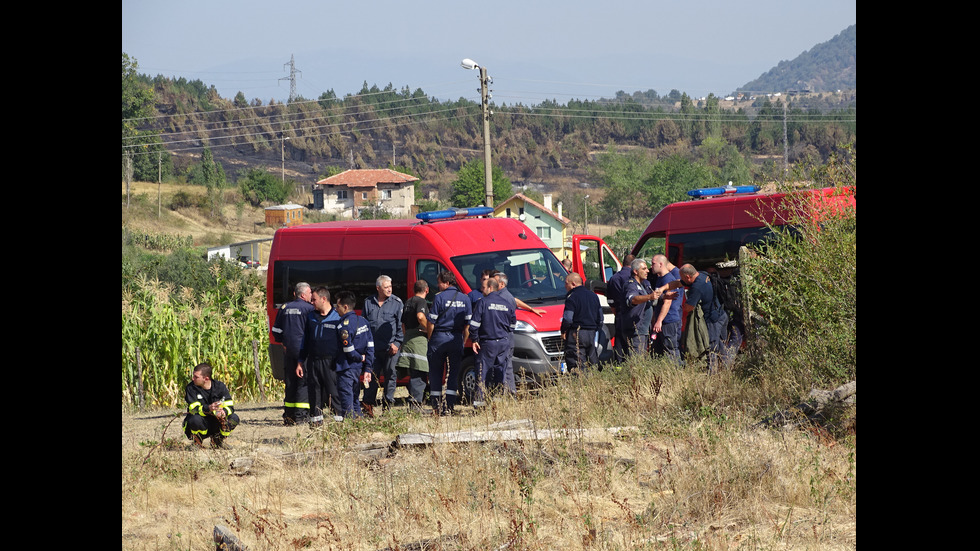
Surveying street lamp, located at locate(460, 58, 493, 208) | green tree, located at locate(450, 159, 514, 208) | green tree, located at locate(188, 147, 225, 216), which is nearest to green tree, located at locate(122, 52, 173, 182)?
green tree, located at locate(188, 147, 225, 216)

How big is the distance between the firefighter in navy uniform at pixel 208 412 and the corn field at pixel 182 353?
536 centimetres

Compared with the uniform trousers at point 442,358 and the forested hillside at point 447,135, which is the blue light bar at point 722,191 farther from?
the forested hillside at point 447,135

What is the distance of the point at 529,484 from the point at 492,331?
3338 mm

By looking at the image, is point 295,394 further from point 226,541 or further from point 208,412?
point 226,541

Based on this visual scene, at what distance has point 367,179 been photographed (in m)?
85.3

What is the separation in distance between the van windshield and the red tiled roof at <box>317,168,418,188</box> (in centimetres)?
7321

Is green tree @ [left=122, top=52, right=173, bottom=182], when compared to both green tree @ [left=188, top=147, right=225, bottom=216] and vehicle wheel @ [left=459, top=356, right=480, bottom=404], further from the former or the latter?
vehicle wheel @ [left=459, top=356, right=480, bottom=404]

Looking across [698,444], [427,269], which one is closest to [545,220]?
[427,269]

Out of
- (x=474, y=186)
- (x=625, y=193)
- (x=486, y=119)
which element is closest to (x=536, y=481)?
(x=486, y=119)

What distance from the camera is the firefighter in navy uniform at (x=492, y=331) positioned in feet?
31.8

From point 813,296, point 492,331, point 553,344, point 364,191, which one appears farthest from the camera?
point 364,191

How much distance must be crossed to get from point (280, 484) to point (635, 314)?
17.1 feet

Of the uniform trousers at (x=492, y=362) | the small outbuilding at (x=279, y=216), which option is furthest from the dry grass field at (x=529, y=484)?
the small outbuilding at (x=279, y=216)
